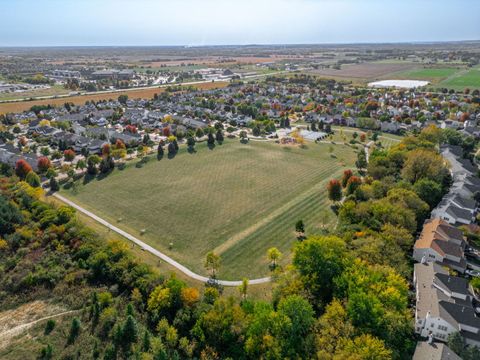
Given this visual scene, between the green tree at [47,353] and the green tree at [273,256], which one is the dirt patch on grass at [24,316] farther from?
the green tree at [273,256]

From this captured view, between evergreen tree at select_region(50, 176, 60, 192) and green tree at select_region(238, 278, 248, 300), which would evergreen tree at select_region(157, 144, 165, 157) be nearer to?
evergreen tree at select_region(50, 176, 60, 192)

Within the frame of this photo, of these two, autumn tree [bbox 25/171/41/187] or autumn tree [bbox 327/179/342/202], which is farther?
autumn tree [bbox 25/171/41/187]

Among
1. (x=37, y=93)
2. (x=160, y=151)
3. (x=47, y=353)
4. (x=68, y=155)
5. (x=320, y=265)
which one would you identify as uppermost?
(x=320, y=265)

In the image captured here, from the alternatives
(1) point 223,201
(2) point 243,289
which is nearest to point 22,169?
(1) point 223,201

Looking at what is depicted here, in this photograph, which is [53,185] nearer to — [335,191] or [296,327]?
[335,191]

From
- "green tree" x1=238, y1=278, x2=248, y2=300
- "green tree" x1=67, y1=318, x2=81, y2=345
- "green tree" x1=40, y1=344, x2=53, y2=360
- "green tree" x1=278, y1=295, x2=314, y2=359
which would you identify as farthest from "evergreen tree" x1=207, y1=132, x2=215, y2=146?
"green tree" x1=40, y1=344, x2=53, y2=360

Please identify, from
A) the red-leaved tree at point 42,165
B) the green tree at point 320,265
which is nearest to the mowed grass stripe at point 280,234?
the green tree at point 320,265
